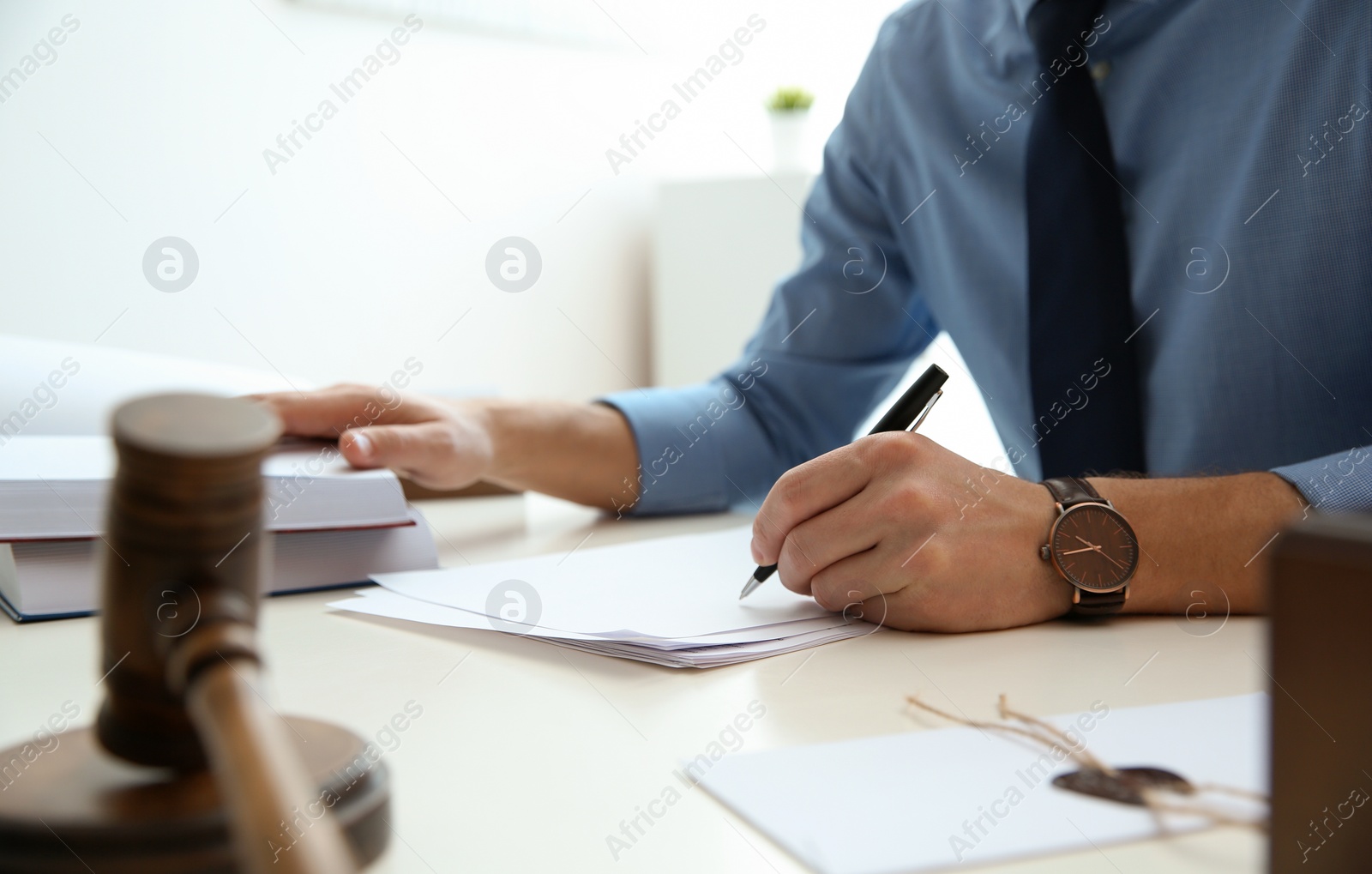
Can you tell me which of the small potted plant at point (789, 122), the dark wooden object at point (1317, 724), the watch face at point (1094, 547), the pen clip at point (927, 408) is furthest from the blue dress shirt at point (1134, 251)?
the small potted plant at point (789, 122)

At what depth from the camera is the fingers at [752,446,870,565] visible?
66cm

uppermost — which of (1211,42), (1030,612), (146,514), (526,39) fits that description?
(526,39)

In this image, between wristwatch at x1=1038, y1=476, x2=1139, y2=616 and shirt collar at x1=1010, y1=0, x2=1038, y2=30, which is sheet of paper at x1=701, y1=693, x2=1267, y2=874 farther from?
shirt collar at x1=1010, y1=0, x2=1038, y2=30

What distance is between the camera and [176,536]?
261 mm

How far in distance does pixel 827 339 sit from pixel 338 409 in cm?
63

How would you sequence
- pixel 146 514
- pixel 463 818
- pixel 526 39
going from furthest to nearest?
pixel 526 39 < pixel 463 818 < pixel 146 514

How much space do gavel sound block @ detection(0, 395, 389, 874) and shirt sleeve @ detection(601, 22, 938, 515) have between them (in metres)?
0.92

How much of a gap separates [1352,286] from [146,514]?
3.20ft

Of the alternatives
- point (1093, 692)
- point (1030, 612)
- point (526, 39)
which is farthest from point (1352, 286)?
point (526, 39)

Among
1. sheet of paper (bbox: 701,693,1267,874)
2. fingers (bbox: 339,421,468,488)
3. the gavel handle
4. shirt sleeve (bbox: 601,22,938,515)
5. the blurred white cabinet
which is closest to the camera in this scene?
the gavel handle

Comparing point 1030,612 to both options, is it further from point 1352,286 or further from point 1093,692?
point 1352,286

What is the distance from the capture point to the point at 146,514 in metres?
0.26

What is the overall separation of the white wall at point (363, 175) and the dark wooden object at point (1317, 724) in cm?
209

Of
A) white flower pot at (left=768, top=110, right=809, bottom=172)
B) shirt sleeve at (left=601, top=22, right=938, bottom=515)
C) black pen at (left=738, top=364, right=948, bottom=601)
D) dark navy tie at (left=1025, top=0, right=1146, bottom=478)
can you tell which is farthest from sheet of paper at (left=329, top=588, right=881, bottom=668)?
white flower pot at (left=768, top=110, right=809, bottom=172)
